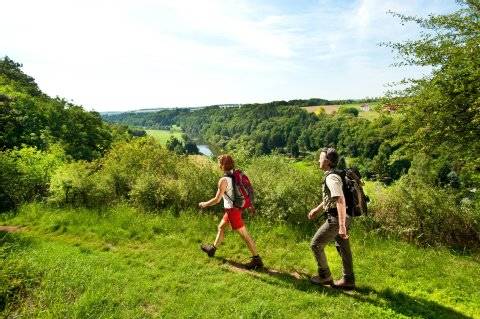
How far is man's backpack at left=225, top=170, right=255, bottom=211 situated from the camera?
764cm

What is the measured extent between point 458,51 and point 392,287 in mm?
6236

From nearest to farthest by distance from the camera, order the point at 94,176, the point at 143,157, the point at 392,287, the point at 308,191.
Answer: the point at 392,287
the point at 308,191
the point at 94,176
the point at 143,157

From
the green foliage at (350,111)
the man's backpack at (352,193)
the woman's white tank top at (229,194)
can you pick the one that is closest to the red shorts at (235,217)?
the woman's white tank top at (229,194)

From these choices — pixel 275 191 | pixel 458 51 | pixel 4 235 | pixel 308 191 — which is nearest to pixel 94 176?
pixel 4 235

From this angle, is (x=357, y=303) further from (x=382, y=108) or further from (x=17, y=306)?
(x=382, y=108)

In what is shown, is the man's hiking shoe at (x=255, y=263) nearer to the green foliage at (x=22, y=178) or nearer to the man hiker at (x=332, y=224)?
the man hiker at (x=332, y=224)

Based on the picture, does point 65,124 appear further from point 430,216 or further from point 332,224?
point 332,224

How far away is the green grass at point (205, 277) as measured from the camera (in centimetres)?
625

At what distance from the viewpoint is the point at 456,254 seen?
8.20 meters

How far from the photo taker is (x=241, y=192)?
7.69 meters

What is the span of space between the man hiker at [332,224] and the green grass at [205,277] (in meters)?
0.27

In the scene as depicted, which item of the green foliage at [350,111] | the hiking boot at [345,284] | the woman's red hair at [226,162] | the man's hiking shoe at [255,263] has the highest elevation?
the green foliage at [350,111]

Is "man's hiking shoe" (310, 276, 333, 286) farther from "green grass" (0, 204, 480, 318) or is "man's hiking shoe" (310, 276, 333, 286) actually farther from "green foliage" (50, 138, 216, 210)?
"green foliage" (50, 138, 216, 210)

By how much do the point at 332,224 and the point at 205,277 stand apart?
2.50m
